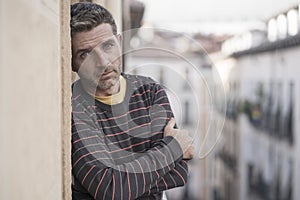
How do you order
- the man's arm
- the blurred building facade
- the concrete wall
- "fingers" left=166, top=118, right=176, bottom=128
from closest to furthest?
the concrete wall → the man's arm → "fingers" left=166, top=118, right=176, bottom=128 → the blurred building facade

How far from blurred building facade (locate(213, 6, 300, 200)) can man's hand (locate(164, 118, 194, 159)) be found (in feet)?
28.1

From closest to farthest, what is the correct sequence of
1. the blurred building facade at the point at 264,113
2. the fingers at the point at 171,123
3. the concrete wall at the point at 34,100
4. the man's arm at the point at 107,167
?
the concrete wall at the point at 34,100 < the man's arm at the point at 107,167 < the fingers at the point at 171,123 < the blurred building facade at the point at 264,113

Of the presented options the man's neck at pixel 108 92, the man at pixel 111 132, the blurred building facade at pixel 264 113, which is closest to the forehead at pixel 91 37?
the man at pixel 111 132

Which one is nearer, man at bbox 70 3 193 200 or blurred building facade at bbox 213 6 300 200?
man at bbox 70 3 193 200

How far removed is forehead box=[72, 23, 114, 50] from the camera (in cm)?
114

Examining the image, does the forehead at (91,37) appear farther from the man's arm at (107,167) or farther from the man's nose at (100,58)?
the man's arm at (107,167)

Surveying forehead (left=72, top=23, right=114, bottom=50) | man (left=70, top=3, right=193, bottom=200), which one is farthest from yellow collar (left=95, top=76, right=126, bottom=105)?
forehead (left=72, top=23, right=114, bottom=50)

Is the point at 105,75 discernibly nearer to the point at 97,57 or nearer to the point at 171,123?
the point at 97,57

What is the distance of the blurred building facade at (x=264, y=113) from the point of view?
10.6 metres

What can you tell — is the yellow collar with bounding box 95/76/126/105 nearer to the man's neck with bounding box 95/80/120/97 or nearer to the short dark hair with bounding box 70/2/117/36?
the man's neck with bounding box 95/80/120/97

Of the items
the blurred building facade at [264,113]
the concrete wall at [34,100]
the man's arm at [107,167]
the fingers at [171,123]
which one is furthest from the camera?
the blurred building facade at [264,113]

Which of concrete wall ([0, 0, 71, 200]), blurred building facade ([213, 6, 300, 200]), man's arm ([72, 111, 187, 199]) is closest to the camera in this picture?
concrete wall ([0, 0, 71, 200])

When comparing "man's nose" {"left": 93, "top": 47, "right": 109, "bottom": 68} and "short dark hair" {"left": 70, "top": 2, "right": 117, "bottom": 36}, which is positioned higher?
"short dark hair" {"left": 70, "top": 2, "right": 117, "bottom": 36}

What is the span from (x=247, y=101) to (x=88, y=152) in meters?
12.8
